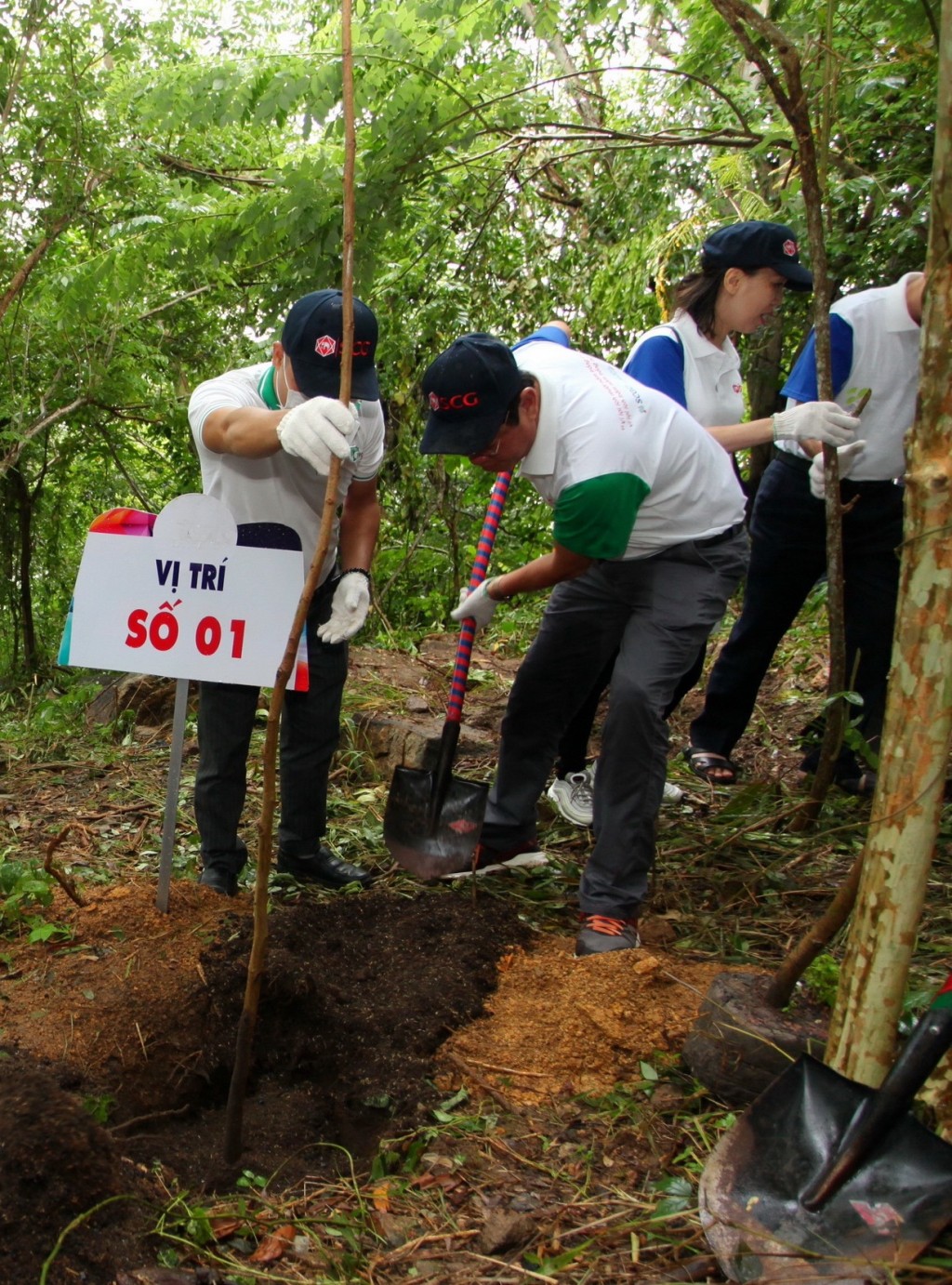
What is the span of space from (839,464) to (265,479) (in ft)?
5.98

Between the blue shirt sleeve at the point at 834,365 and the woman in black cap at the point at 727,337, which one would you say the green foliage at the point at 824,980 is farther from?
the blue shirt sleeve at the point at 834,365

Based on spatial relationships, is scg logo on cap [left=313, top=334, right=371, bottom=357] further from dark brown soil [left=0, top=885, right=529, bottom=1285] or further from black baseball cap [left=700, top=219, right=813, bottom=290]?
dark brown soil [left=0, top=885, right=529, bottom=1285]

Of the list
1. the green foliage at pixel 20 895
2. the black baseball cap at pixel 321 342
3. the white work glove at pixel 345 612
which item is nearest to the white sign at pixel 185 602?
the white work glove at pixel 345 612

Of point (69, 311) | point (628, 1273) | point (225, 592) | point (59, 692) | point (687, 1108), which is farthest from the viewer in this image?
point (59, 692)

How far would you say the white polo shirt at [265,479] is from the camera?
10.0ft

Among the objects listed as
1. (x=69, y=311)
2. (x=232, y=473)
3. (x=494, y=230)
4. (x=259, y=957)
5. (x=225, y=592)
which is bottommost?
(x=259, y=957)

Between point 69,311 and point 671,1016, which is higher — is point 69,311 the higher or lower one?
the higher one

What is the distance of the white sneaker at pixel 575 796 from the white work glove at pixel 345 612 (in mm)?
1226

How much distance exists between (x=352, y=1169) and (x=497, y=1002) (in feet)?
2.29

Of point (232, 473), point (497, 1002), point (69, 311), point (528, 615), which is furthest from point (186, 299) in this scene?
point (497, 1002)

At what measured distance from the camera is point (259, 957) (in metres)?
1.92

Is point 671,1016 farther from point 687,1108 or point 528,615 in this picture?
point 528,615

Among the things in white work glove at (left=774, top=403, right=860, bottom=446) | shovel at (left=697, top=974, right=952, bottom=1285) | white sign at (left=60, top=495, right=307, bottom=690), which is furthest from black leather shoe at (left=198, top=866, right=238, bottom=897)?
white work glove at (left=774, top=403, right=860, bottom=446)

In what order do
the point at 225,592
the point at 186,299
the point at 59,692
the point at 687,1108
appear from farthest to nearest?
the point at 186,299 → the point at 59,692 → the point at 225,592 → the point at 687,1108
